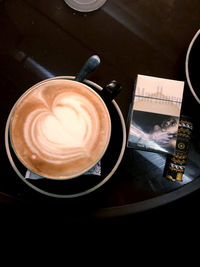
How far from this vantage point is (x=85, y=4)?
758 millimetres

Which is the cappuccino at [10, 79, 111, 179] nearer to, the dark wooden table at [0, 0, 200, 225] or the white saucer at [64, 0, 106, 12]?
the dark wooden table at [0, 0, 200, 225]

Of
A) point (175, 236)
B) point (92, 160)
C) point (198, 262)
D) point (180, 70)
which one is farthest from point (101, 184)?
point (198, 262)

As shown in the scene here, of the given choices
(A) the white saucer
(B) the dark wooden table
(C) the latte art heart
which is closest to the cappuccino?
(C) the latte art heart

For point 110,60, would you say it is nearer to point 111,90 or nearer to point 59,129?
point 111,90

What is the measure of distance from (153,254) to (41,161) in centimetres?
107

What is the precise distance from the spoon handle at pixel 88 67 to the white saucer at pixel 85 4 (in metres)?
0.20

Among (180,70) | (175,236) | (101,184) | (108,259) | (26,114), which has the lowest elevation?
(108,259)

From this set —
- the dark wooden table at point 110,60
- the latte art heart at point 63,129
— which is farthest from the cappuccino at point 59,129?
the dark wooden table at point 110,60

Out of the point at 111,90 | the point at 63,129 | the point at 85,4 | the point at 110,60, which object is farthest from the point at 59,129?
the point at 85,4

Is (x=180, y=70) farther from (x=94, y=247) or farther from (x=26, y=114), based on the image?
(x=94, y=247)

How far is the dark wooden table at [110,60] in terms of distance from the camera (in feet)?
2.13

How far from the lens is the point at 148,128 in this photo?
65 cm

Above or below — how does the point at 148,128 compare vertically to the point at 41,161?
above

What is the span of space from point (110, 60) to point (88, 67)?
10 cm
